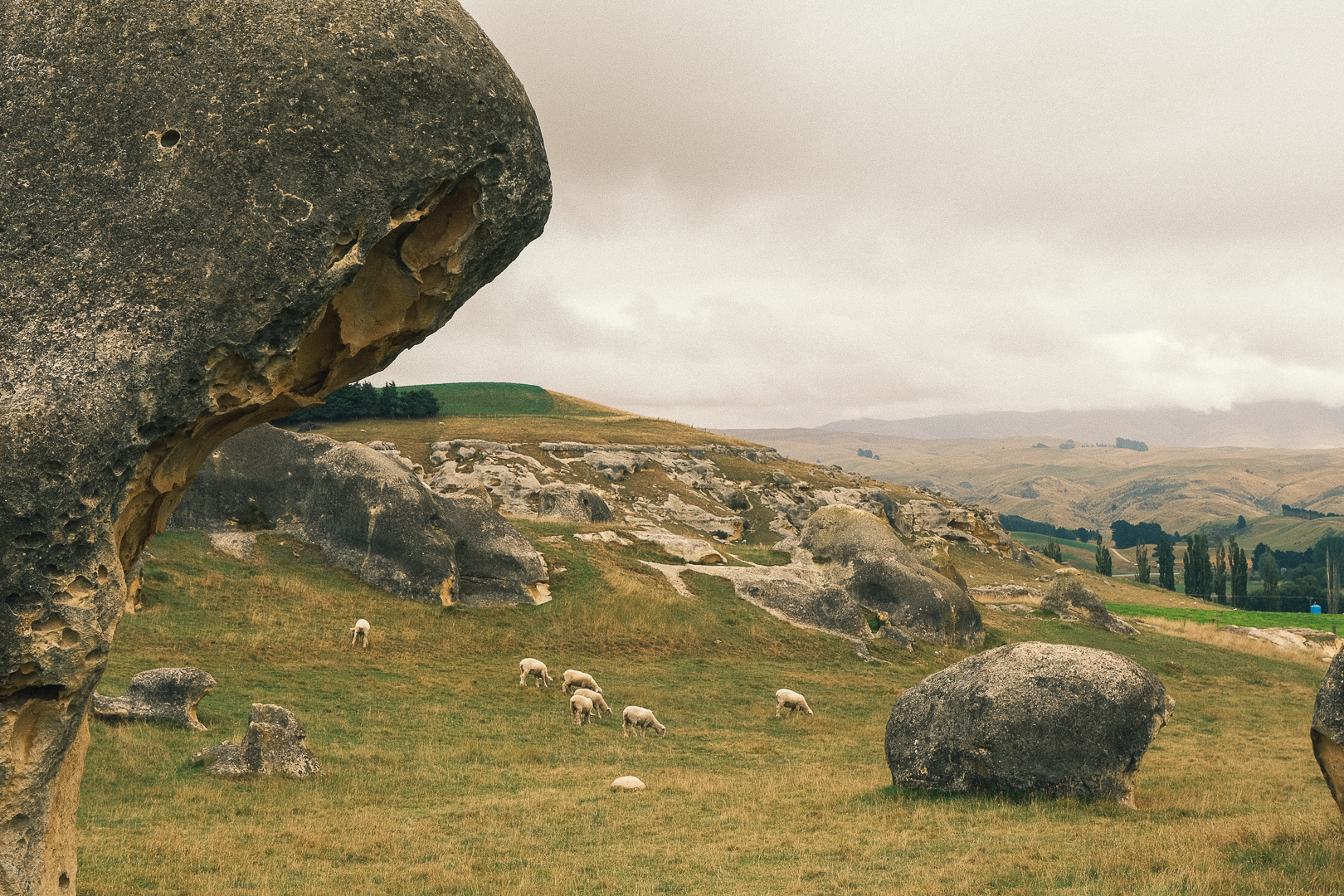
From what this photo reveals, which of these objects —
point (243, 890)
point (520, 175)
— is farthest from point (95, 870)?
point (520, 175)

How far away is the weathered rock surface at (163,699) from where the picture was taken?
21.7m

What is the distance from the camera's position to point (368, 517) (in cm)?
3853

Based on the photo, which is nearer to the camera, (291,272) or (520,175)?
(291,272)

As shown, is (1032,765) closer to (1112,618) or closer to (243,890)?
(243,890)

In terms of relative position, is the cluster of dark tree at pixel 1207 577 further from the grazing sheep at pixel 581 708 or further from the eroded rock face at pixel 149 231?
the eroded rock face at pixel 149 231

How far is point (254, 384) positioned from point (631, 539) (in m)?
40.1

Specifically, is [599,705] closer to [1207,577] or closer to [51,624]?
[51,624]

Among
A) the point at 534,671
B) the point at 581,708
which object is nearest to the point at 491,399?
the point at 534,671

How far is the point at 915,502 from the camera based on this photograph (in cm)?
10850

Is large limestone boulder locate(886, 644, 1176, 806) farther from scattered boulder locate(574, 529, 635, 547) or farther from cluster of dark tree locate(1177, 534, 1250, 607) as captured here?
cluster of dark tree locate(1177, 534, 1250, 607)

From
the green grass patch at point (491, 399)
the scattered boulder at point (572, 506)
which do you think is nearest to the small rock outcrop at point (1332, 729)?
the scattered boulder at point (572, 506)

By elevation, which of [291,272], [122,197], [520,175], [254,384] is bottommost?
[254,384]

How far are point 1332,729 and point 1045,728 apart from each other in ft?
17.8

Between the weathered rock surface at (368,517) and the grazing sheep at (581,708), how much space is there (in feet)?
39.1
